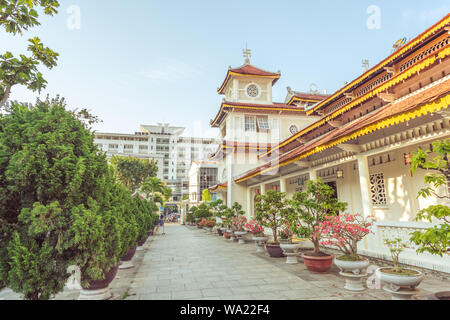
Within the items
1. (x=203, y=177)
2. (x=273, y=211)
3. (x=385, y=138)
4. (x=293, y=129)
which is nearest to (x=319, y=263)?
(x=273, y=211)

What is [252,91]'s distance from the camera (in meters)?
22.7

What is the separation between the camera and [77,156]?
400 centimetres

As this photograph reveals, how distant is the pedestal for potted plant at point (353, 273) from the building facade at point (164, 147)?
61646 millimetres

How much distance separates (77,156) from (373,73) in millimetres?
10399

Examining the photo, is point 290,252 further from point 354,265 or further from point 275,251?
point 354,265

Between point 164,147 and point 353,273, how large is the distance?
7233 centimetres

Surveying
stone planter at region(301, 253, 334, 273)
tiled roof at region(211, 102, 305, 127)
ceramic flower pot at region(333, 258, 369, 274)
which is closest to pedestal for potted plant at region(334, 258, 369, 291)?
ceramic flower pot at region(333, 258, 369, 274)

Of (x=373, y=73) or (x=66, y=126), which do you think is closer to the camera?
(x=66, y=126)

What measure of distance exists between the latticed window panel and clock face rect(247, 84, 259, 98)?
50.7 ft

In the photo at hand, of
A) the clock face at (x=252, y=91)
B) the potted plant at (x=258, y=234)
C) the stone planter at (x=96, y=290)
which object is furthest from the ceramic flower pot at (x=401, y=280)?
the clock face at (x=252, y=91)

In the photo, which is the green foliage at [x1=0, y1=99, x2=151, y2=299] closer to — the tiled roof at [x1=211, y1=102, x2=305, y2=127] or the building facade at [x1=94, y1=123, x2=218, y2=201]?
the tiled roof at [x1=211, y1=102, x2=305, y2=127]
